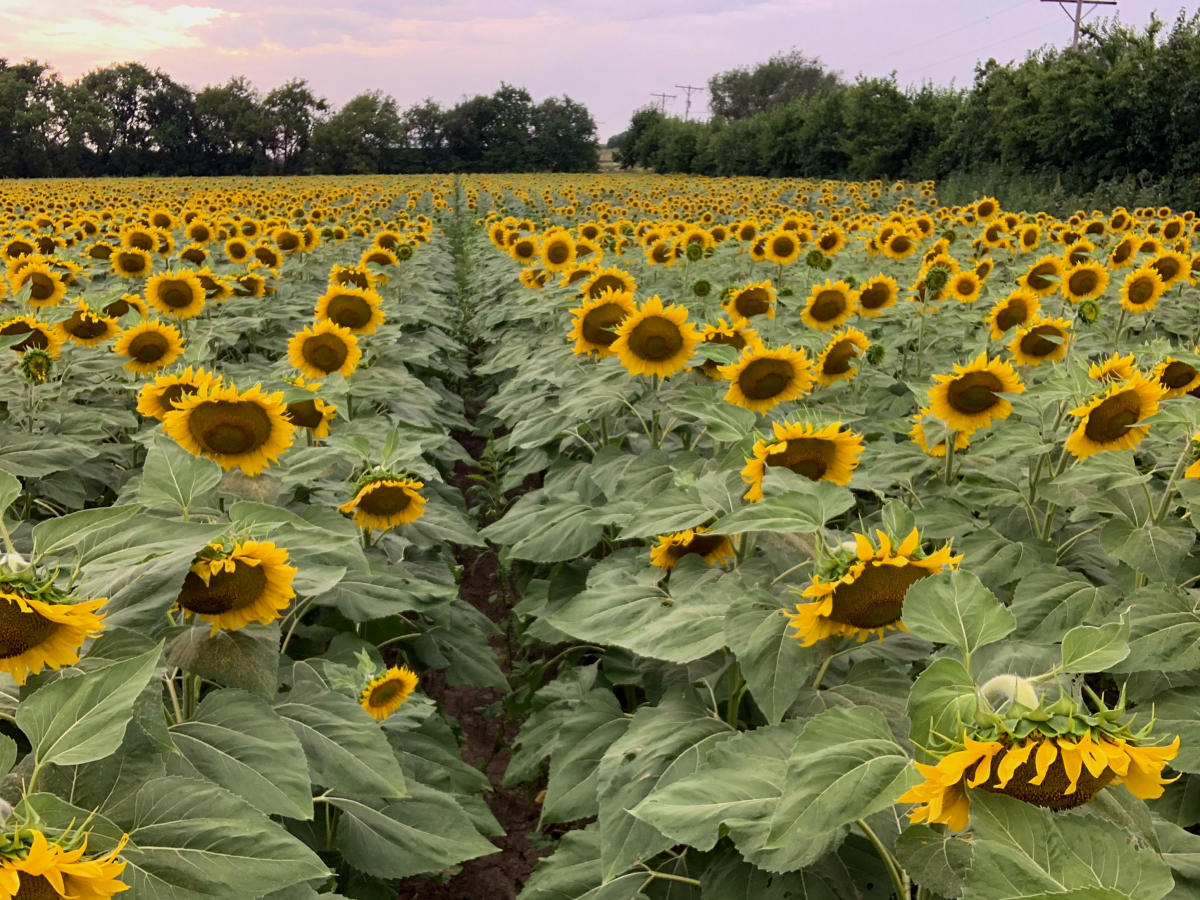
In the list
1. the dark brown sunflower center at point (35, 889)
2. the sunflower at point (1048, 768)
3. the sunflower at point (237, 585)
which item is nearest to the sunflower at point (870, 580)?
A: the sunflower at point (1048, 768)

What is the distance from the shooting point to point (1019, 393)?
3.07 metres

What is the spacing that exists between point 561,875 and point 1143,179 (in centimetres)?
2433

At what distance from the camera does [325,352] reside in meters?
4.31

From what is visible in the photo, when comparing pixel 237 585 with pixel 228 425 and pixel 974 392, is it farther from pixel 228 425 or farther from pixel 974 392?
pixel 974 392

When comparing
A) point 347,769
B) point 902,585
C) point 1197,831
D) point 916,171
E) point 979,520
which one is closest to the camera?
point 902,585

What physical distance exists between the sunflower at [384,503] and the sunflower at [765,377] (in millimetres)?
1274

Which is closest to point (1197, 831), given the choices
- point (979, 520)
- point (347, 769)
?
point (979, 520)

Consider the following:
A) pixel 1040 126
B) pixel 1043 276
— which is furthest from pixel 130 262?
pixel 1040 126

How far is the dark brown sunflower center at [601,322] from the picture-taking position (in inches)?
176

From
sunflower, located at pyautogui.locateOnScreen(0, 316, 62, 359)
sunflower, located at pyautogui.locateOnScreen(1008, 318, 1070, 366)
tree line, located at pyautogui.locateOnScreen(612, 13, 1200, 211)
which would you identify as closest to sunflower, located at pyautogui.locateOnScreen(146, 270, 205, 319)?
sunflower, located at pyautogui.locateOnScreen(0, 316, 62, 359)

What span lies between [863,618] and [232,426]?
6.55 feet

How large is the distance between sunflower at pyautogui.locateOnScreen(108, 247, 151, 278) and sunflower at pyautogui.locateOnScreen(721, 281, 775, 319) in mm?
4791

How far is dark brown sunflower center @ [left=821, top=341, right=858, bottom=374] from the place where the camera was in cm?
415

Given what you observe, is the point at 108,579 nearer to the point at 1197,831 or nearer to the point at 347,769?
the point at 347,769
